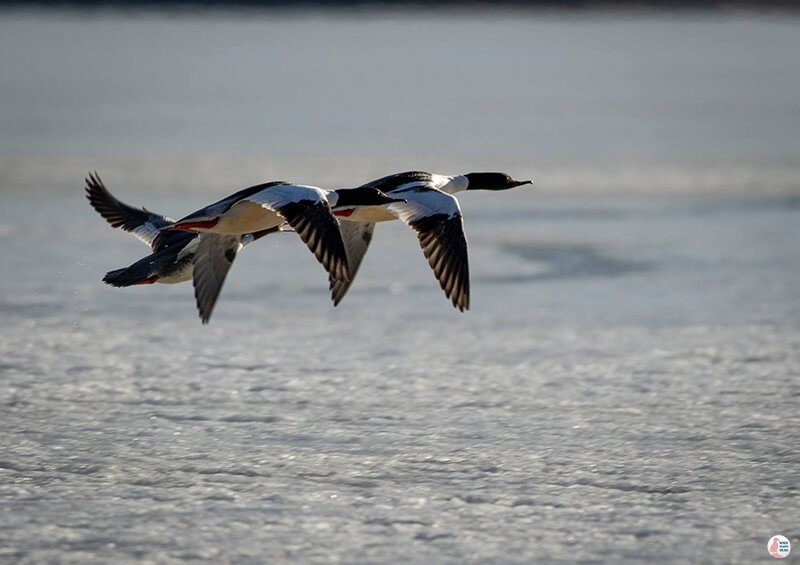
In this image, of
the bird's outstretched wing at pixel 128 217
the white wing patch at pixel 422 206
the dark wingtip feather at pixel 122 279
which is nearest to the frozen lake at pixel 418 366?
the dark wingtip feather at pixel 122 279

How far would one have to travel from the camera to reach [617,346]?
7.65 metres

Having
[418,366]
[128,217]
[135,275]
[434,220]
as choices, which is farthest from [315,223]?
[128,217]

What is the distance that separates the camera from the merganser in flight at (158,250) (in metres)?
6.11

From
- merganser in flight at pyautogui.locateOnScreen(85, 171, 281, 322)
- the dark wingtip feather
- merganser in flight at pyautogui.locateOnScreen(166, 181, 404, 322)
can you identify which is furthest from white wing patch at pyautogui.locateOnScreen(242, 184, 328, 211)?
the dark wingtip feather

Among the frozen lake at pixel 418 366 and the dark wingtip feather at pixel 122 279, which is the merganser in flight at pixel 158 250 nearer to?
the dark wingtip feather at pixel 122 279

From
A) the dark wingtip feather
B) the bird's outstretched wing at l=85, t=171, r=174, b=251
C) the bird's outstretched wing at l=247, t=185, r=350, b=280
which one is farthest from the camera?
the bird's outstretched wing at l=85, t=171, r=174, b=251

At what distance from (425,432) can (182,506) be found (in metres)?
1.41

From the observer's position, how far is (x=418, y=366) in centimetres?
717

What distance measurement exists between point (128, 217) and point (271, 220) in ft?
4.60

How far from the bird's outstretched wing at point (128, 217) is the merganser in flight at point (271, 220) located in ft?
2.11

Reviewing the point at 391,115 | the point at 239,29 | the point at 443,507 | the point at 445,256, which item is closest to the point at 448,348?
the point at 445,256

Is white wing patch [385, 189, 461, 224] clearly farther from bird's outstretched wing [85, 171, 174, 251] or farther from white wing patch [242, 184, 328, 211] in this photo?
bird's outstretched wing [85, 171, 174, 251]

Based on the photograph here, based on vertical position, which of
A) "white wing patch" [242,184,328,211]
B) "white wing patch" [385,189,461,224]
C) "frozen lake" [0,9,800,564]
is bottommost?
"frozen lake" [0,9,800,564]

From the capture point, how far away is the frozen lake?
4.73 m
